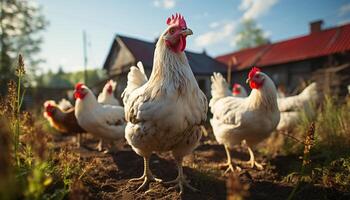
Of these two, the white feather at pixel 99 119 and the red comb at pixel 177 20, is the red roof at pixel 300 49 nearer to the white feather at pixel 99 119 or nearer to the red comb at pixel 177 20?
the white feather at pixel 99 119

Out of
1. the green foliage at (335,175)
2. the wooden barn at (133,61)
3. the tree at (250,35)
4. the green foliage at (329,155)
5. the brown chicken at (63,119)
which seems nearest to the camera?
the green foliage at (335,175)

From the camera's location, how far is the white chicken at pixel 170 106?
279 centimetres

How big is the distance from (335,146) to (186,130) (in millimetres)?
3178

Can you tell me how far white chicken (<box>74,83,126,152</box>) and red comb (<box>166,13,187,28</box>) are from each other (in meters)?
3.25

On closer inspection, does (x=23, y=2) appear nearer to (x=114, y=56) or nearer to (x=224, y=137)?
(x=114, y=56)

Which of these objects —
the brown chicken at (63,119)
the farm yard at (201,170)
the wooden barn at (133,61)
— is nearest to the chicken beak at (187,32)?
the farm yard at (201,170)

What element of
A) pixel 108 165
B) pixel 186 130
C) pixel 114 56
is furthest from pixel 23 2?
pixel 186 130

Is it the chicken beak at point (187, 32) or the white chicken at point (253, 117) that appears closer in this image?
the chicken beak at point (187, 32)

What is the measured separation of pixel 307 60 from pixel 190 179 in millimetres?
18624

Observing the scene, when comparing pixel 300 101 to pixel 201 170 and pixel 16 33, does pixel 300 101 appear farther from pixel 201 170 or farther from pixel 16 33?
pixel 16 33

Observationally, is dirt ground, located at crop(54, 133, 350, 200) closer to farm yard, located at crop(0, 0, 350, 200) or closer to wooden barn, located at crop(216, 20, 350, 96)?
farm yard, located at crop(0, 0, 350, 200)

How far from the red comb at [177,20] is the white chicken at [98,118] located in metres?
3.25

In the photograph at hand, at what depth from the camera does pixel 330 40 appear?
19.1 meters

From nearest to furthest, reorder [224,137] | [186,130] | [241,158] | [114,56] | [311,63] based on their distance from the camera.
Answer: [186,130], [224,137], [241,158], [311,63], [114,56]
